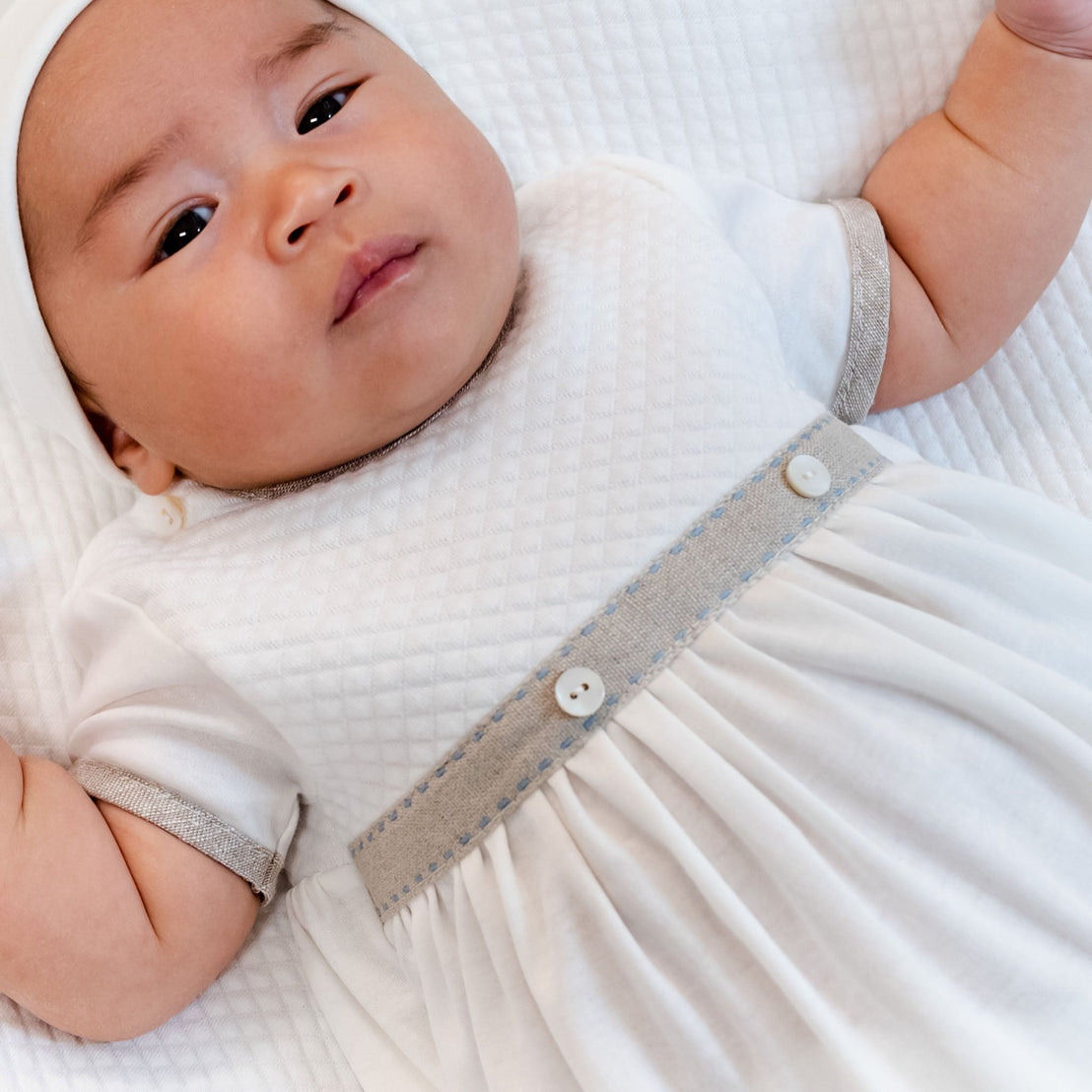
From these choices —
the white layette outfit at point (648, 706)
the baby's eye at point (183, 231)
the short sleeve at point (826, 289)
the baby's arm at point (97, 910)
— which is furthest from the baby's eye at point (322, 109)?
the baby's arm at point (97, 910)

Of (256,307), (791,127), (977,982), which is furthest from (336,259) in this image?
(977,982)

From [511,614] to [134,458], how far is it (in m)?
0.41

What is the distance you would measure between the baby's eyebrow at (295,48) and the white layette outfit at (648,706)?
276 millimetres

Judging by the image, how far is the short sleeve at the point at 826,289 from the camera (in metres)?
1.07

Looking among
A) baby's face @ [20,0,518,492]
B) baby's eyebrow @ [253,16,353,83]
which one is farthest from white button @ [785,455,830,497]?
baby's eyebrow @ [253,16,353,83]

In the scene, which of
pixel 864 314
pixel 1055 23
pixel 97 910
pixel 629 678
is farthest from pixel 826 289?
pixel 97 910

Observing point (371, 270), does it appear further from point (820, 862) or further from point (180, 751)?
point (820, 862)

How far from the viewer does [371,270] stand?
85cm

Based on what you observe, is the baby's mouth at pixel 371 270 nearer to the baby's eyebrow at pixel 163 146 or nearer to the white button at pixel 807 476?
the baby's eyebrow at pixel 163 146

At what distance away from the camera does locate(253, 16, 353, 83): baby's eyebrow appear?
0.88 m

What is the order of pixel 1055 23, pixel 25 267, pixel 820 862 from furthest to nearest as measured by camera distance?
pixel 1055 23, pixel 25 267, pixel 820 862

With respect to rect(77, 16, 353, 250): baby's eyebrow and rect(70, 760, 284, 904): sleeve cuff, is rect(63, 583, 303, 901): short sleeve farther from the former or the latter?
rect(77, 16, 353, 250): baby's eyebrow

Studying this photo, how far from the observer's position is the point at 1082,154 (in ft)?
3.46

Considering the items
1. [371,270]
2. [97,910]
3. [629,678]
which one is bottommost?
[97,910]
